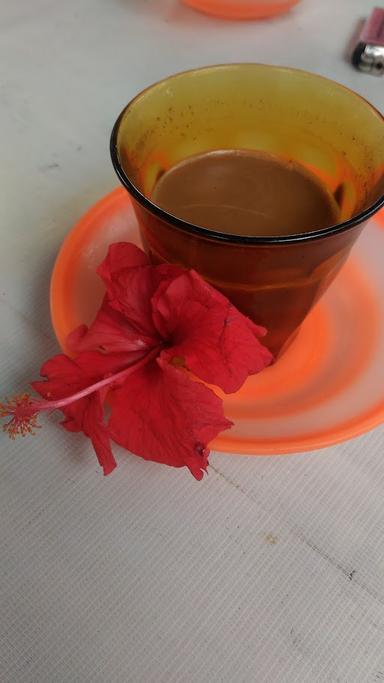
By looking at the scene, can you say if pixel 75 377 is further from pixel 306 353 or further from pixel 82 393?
pixel 306 353

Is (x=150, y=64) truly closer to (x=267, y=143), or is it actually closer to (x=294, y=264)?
(x=267, y=143)

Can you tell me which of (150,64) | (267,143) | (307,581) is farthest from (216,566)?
(150,64)

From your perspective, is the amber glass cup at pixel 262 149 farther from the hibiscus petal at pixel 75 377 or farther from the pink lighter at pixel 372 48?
the pink lighter at pixel 372 48

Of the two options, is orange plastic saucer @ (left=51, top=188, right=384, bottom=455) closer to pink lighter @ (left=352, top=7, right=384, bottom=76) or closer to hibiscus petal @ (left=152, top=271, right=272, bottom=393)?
hibiscus petal @ (left=152, top=271, right=272, bottom=393)

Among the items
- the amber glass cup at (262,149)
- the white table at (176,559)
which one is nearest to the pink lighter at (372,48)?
the amber glass cup at (262,149)

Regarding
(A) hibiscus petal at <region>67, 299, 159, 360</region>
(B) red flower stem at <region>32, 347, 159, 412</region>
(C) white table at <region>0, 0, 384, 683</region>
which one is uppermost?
(A) hibiscus petal at <region>67, 299, 159, 360</region>

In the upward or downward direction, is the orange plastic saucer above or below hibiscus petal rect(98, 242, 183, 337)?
below

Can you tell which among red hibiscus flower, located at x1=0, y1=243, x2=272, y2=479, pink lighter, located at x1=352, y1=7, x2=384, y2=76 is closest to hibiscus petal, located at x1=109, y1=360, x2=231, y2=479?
red hibiscus flower, located at x1=0, y1=243, x2=272, y2=479
